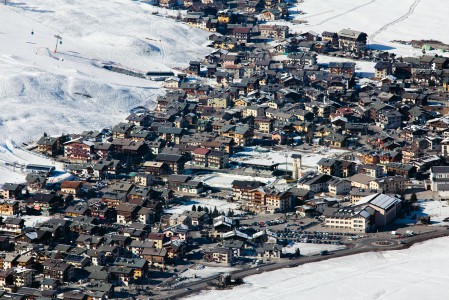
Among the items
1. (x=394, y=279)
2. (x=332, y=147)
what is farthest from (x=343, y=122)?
(x=394, y=279)

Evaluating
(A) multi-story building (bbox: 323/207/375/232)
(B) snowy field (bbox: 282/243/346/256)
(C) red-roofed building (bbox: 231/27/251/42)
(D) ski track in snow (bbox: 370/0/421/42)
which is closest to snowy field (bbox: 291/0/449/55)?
(D) ski track in snow (bbox: 370/0/421/42)

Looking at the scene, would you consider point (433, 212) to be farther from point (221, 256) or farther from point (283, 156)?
point (221, 256)

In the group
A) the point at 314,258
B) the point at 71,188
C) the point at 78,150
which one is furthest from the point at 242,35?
the point at 314,258

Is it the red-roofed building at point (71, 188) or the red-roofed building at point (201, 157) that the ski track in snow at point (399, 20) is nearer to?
the red-roofed building at point (201, 157)

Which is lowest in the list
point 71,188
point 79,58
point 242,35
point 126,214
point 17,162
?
point 126,214

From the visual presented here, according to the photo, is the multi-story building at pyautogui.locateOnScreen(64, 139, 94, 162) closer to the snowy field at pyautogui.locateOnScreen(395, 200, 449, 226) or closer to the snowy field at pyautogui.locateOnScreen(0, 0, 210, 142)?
the snowy field at pyautogui.locateOnScreen(0, 0, 210, 142)

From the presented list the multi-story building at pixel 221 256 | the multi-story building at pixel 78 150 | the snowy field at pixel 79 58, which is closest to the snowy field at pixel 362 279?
the multi-story building at pixel 221 256

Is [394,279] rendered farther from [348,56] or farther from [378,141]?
[348,56]

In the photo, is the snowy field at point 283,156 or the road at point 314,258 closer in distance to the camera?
the road at point 314,258
